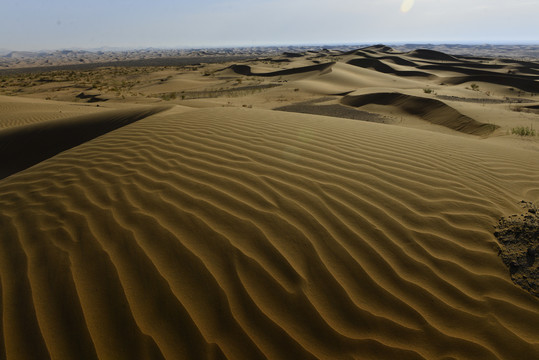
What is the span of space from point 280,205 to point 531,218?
2.18m

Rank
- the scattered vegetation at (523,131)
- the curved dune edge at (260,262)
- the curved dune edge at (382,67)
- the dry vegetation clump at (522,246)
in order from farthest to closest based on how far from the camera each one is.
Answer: the curved dune edge at (382,67) → the scattered vegetation at (523,131) → the dry vegetation clump at (522,246) → the curved dune edge at (260,262)

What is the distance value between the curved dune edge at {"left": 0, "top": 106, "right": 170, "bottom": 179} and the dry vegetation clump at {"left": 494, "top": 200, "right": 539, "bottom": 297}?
7.29 meters

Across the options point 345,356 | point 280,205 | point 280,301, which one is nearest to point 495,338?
point 345,356

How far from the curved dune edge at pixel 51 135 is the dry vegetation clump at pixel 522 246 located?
7.29 meters

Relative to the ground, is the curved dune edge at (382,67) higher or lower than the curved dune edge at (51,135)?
higher

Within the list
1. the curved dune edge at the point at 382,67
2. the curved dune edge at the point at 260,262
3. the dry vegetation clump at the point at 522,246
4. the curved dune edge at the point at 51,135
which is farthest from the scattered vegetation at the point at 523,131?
the curved dune edge at the point at 382,67

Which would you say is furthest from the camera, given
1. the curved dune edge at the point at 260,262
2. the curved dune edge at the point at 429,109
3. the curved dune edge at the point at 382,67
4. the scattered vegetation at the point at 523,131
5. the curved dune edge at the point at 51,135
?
the curved dune edge at the point at 382,67

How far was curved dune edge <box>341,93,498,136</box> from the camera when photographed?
29.1 ft

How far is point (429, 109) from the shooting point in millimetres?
11180

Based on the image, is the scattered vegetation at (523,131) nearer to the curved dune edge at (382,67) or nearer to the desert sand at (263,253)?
the desert sand at (263,253)

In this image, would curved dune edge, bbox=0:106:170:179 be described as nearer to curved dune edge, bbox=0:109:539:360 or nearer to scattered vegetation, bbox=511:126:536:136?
curved dune edge, bbox=0:109:539:360

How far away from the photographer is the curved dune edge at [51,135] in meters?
6.98

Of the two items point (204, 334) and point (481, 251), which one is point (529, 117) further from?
point (204, 334)

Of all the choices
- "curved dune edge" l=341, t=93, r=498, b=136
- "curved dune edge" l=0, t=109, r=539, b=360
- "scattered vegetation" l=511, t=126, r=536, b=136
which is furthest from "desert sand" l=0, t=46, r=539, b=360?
"curved dune edge" l=341, t=93, r=498, b=136
